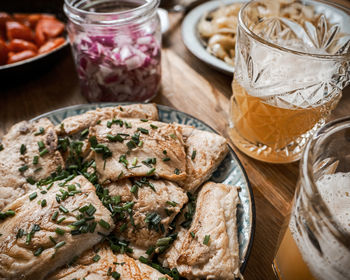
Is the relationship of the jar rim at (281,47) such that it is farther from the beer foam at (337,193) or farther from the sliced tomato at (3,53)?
the sliced tomato at (3,53)

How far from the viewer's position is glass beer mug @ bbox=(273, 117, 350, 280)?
96cm

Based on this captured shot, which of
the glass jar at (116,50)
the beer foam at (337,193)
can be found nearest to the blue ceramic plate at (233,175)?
the glass jar at (116,50)

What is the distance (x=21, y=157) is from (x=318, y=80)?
1600 millimetres

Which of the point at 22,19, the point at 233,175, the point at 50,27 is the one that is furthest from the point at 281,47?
the point at 22,19

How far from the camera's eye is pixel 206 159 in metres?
1.71

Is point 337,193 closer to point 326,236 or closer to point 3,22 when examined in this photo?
point 326,236

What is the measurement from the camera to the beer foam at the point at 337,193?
1.20 meters

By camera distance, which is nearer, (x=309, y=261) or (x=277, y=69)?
(x=309, y=261)

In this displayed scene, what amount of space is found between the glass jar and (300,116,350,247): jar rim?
1.42 meters

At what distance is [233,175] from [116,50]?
45.2 inches

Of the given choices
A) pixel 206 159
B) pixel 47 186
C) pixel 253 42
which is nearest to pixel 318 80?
pixel 253 42

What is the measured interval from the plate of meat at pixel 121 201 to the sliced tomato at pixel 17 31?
131 centimetres

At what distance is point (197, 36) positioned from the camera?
2912 mm

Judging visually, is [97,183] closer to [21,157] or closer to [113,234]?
[113,234]
